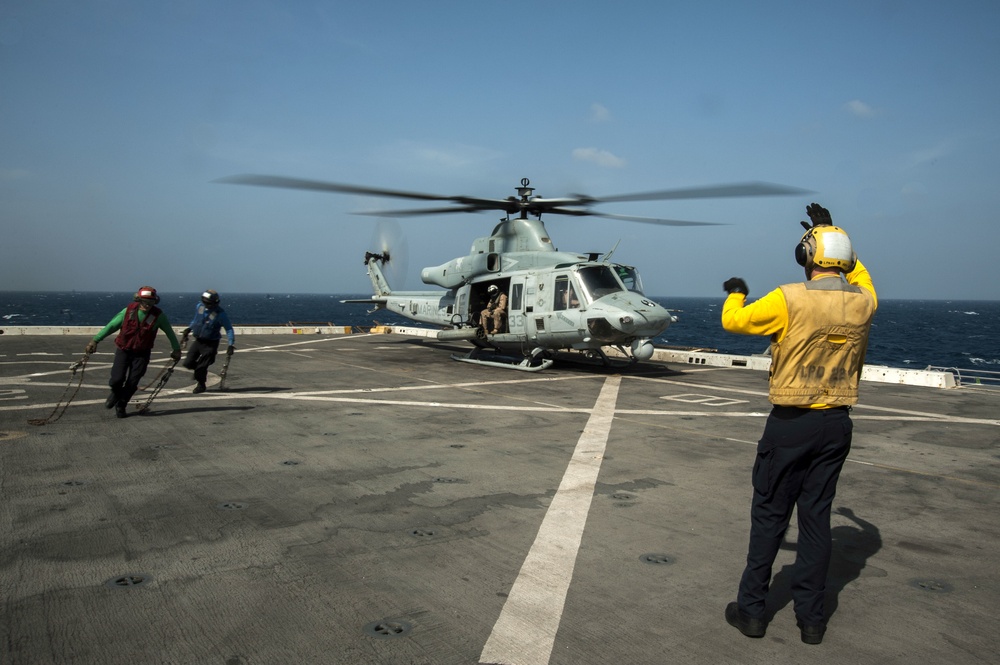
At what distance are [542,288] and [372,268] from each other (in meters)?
10.8

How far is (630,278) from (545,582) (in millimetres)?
12724

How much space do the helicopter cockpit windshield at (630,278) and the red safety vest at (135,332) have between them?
33.7 feet

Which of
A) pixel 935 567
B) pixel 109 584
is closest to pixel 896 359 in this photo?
pixel 935 567

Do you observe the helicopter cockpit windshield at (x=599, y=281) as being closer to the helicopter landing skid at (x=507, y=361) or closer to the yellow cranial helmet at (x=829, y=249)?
the helicopter landing skid at (x=507, y=361)

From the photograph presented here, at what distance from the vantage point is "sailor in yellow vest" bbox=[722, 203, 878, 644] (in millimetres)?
3812

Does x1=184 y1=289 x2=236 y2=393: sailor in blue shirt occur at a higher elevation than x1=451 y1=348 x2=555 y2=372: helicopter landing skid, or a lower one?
higher

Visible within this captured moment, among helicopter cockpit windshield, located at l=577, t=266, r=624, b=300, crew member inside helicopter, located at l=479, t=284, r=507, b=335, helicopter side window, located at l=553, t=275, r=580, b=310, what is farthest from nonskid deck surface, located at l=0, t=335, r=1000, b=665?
crew member inside helicopter, located at l=479, t=284, r=507, b=335

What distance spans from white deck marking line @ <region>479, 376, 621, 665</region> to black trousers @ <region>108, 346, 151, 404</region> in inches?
256

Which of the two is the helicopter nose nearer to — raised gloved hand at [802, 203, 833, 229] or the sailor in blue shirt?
the sailor in blue shirt

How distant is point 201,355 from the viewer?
1232 centimetres

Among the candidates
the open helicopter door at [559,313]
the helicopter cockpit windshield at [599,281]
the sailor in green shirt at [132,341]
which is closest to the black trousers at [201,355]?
the sailor in green shirt at [132,341]

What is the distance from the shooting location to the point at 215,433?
9.04 m

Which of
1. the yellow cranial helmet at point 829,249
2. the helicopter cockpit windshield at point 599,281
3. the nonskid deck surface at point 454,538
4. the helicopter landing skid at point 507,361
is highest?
the helicopter cockpit windshield at point 599,281

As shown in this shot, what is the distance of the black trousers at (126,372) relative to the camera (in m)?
9.76
